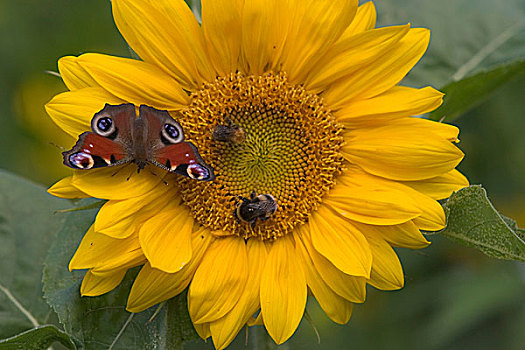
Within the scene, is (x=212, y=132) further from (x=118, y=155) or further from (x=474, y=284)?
(x=474, y=284)

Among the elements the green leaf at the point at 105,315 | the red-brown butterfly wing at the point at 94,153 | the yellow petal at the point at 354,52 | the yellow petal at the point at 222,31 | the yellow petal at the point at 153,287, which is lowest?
the green leaf at the point at 105,315

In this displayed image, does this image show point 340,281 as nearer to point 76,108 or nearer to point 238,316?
point 238,316

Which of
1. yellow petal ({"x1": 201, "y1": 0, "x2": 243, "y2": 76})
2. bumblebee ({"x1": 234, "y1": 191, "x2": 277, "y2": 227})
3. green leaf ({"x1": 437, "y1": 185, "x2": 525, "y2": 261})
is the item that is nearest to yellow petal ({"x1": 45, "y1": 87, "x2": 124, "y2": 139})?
yellow petal ({"x1": 201, "y1": 0, "x2": 243, "y2": 76})

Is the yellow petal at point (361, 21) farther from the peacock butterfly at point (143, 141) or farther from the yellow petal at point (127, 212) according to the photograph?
the yellow petal at point (127, 212)

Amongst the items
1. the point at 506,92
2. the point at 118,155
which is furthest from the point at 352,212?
the point at 506,92

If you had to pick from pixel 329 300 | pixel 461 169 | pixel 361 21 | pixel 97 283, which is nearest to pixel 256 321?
pixel 329 300

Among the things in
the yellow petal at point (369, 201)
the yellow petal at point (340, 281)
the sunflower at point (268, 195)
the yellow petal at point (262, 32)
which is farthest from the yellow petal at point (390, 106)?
the yellow petal at point (340, 281)
